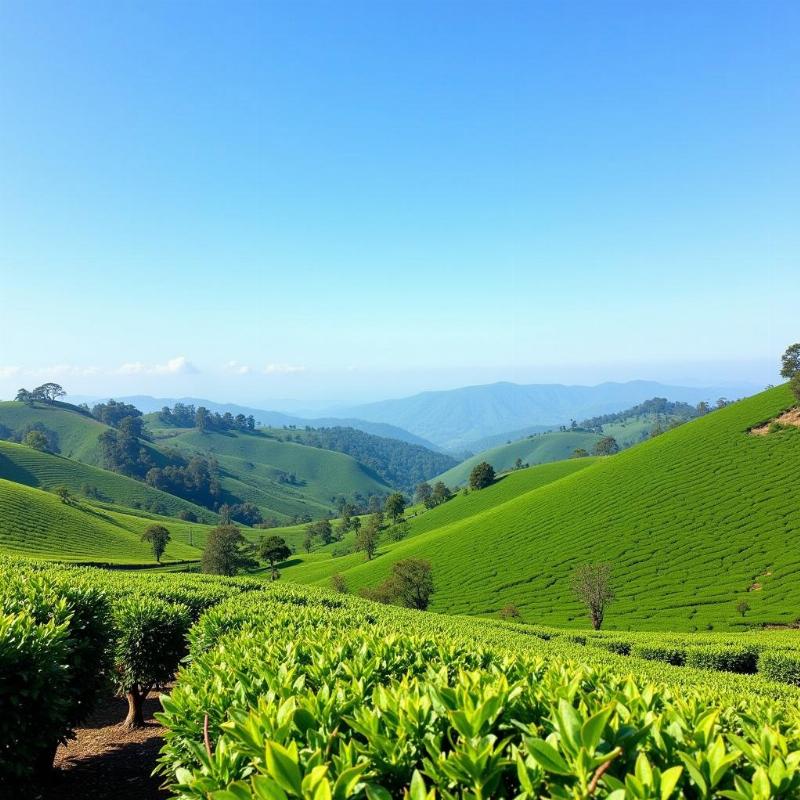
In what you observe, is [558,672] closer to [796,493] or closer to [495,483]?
[796,493]

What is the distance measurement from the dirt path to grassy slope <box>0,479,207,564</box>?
6729 centimetres

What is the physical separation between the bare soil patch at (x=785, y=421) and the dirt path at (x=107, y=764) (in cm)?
8502

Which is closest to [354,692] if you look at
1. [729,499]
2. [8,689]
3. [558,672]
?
[558,672]

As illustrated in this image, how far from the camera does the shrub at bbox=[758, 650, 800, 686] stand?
71.1ft

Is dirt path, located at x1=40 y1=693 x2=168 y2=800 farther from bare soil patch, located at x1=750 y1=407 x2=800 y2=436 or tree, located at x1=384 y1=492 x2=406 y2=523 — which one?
tree, located at x1=384 y1=492 x2=406 y2=523

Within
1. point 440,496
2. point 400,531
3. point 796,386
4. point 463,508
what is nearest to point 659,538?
point 796,386

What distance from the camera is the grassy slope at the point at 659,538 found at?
46938 mm

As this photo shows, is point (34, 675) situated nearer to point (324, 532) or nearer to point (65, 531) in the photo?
point (65, 531)

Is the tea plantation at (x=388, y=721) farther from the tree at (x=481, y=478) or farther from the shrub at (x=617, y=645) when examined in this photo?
the tree at (x=481, y=478)

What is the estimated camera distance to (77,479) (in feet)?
493

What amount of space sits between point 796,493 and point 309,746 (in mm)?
71996

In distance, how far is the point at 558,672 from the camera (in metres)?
5.14

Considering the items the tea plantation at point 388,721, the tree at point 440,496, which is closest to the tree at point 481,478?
the tree at point 440,496

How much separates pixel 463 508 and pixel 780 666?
83.0m
